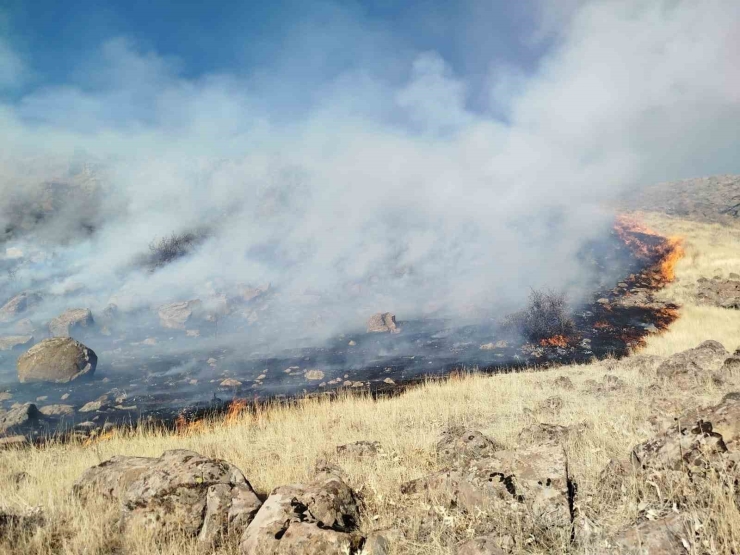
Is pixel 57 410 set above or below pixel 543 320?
below

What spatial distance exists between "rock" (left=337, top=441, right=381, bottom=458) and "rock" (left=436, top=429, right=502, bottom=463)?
3.01 ft

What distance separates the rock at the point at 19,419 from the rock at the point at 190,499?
28.7 feet

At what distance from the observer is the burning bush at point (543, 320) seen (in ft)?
67.3

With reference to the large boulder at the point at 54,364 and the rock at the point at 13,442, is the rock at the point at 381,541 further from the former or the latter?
the large boulder at the point at 54,364

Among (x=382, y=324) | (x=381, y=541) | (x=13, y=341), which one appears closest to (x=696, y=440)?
(x=381, y=541)

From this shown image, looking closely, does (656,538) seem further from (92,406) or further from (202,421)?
(92,406)

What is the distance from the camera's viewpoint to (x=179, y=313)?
25.3 meters

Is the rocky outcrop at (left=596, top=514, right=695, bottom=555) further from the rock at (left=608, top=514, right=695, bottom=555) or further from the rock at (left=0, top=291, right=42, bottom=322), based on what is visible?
the rock at (left=0, top=291, right=42, bottom=322)

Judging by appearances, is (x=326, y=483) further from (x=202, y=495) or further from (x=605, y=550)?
(x=605, y=550)

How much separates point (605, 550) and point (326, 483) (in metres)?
2.12

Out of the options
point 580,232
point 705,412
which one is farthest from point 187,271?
point 580,232

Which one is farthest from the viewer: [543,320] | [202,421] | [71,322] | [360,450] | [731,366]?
[71,322]

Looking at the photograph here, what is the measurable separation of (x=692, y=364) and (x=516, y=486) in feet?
26.8

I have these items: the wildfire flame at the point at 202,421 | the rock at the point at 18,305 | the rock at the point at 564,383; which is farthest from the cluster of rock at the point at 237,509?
the rock at the point at 18,305
